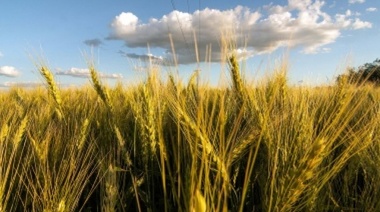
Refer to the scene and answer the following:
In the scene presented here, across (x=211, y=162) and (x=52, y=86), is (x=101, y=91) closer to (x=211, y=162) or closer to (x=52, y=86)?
(x=52, y=86)

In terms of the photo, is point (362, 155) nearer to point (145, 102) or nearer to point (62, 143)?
point (145, 102)

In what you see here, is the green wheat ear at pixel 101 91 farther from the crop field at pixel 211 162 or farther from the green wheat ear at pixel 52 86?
the green wheat ear at pixel 52 86

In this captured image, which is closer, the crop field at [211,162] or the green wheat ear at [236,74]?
the crop field at [211,162]

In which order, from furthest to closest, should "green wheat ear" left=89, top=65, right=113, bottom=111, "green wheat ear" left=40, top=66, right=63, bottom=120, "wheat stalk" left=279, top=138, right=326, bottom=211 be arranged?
"green wheat ear" left=40, top=66, right=63, bottom=120 < "green wheat ear" left=89, top=65, right=113, bottom=111 < "wheat stalk" left=279, top=138, right=326, bottom=211

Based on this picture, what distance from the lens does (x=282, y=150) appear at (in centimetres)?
128

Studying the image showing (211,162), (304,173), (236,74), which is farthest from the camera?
(236,74)

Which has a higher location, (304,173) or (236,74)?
(236,74)

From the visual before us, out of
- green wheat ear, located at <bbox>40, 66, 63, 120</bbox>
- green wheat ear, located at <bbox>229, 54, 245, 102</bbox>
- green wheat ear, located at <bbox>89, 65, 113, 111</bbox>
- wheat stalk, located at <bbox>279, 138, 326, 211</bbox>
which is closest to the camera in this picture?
wheat stalk, located at <bbox>279, 138, 326, 211</bbox>

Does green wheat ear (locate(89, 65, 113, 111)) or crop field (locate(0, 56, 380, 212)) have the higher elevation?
green wheat ear (locate(89, 65, 113, 111))

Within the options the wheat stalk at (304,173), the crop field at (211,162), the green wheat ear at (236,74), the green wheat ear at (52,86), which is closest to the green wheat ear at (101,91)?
the crop field at (211,162)

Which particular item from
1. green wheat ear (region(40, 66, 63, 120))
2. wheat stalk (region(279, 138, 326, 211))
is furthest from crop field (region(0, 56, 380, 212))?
green wheat ear (region(40, 66, 63, 120))

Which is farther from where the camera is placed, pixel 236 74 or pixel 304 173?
pixel 236 74

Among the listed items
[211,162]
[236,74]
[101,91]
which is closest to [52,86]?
[101,91]

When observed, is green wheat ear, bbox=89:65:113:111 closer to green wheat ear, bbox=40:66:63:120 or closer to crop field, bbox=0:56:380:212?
crop field, bbox=0:56:380:212
